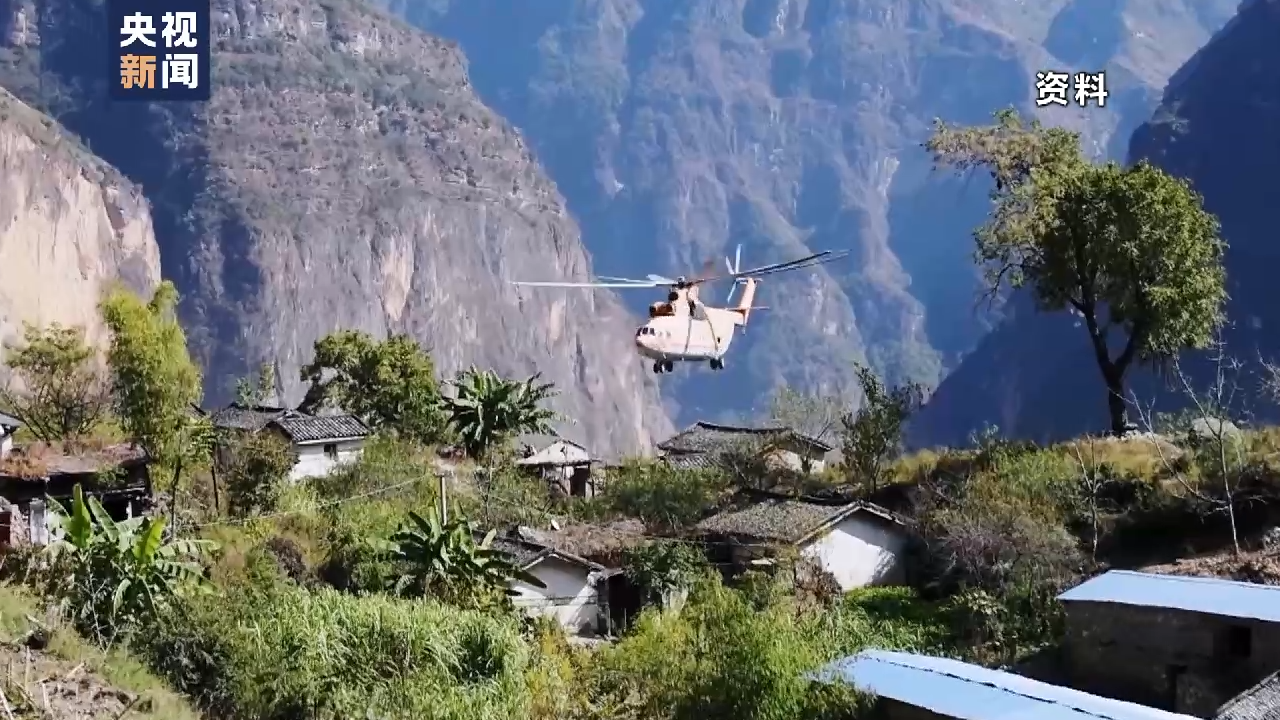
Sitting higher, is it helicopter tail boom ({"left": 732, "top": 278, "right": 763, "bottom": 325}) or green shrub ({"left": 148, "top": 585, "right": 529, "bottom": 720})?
helicopter tail boom ({"left": 732, "top": 278, "right": 763, "bottom": 325})

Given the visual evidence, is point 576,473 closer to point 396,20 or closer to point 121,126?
point 121,126

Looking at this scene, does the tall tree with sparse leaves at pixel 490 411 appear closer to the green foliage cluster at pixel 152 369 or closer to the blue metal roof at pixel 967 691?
the green foliage cluster at pixel 152 369

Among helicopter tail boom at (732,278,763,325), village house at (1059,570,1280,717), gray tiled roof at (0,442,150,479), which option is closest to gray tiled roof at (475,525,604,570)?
helicopter tail boom at (732,278,763,325)

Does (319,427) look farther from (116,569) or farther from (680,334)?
(116,569)

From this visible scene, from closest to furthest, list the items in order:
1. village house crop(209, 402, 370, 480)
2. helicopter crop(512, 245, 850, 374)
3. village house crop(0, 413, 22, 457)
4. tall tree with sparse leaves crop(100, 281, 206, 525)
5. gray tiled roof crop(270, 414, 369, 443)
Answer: tall tree with sparse leaves crop(100, 281, 206, 525) < helicopter crop(512, 245, 850, 374) < village house crop(0, 413, 22, 457) < village house crop(209, 402, 370, 480) < gray tiled roof crop(270, 414, 369, 443)

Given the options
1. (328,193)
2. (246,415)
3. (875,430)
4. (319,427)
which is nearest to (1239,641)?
(875,430)

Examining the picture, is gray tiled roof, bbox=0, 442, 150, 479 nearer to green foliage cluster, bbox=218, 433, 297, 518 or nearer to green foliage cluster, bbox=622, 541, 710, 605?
green foliage cluster, bbox=218, 433, 297, 518
